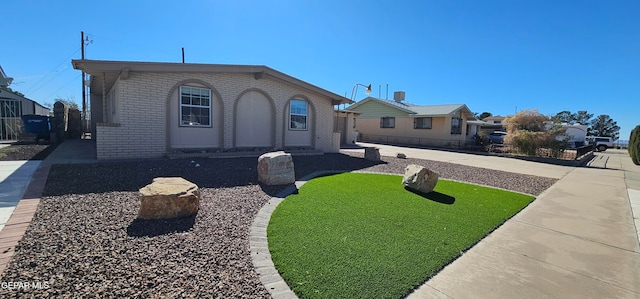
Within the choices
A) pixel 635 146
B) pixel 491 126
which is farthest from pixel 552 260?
pixel 491 126

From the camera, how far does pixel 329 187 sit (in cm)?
668

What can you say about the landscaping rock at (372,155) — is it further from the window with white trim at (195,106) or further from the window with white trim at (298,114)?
the window with white trim at (195,106)

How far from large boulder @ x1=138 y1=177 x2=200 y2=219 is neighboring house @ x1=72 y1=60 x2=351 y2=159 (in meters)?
5.80

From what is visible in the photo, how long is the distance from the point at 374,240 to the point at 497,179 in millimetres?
7645

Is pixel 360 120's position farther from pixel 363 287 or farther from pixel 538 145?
pixel 363 287

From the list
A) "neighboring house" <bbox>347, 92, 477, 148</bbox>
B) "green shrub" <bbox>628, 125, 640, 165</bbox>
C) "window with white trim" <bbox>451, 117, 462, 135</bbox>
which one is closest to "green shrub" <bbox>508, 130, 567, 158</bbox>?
"green shrub" <bbox>628, 125, 640, 165</bbox>

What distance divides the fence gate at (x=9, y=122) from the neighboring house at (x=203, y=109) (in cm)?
562

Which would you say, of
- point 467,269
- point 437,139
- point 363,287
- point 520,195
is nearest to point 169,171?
point 363,287

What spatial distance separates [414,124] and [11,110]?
28821 mm

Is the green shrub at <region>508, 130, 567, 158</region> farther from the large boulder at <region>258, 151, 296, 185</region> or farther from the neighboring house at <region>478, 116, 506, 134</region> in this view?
the large boulder at <region>258, 151, 296, 185</region>

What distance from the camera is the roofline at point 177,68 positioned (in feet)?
26.9

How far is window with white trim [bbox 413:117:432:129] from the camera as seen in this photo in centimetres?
2547

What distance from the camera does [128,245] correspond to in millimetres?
3230

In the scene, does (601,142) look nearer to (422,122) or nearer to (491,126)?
(491,126)
